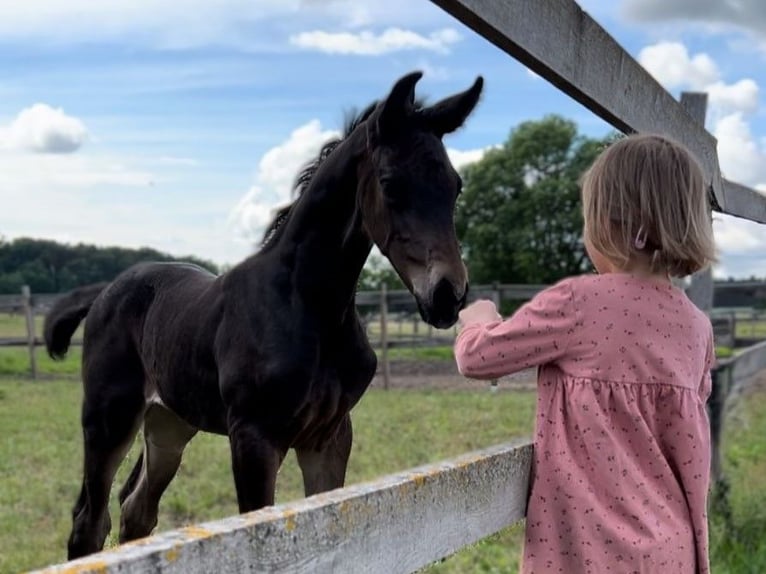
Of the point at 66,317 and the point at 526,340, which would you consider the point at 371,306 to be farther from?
the point at 526,340

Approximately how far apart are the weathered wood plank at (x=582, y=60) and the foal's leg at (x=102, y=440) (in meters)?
1.90

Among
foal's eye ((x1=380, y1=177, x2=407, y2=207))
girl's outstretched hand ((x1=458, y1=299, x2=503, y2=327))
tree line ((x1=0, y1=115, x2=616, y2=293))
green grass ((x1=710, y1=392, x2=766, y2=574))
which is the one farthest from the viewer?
tree line ((x1=0, y1=115, x2=616, y2=293))

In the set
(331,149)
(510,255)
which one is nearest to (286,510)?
(331,149)

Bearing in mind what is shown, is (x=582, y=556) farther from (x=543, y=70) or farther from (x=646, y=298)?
(x=543, y=70)

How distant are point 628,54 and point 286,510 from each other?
6.33ft

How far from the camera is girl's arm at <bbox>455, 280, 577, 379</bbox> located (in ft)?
5.82

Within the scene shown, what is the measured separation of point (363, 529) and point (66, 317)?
9.91ft

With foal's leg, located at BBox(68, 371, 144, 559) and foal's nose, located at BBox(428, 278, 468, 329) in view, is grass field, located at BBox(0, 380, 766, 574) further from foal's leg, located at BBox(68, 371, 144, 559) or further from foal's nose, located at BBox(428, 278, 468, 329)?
foal's leg, located at BBox(68, 371, 144, 559)

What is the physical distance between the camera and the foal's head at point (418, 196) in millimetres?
2086

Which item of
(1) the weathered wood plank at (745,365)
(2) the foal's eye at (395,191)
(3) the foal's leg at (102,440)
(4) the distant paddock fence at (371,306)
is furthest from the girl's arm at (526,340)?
(4) the distant paddock fence at (371,306)

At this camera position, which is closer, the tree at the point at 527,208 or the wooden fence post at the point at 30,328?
the wooden fence post at the point at 30,328

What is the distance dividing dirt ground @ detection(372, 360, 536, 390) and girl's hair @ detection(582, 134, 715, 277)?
39.4 ft

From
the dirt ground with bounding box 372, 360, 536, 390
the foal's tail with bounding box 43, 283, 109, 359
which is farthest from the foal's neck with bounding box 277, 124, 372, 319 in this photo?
the dirt ground with bounding box 372, 360, 536, 390

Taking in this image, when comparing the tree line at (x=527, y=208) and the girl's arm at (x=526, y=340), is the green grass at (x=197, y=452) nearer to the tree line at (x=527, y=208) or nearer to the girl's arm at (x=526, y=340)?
the girl's arm at (x=526, y=340)
